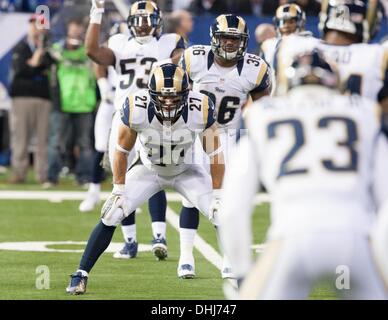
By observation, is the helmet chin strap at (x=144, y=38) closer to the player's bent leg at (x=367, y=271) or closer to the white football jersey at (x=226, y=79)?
the white football jersey at (x=226, y=79)

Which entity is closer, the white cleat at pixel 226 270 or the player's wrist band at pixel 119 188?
the player's wrist band at pixel 119 188

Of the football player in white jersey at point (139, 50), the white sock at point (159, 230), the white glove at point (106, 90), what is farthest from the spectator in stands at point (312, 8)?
the white sock at point (159, 230)

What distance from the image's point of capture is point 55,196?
40.9 feet

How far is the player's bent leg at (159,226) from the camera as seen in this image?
830 centimetres

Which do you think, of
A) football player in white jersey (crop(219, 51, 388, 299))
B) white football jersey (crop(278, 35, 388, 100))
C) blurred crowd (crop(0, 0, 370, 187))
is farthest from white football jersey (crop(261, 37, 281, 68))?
football player in white jersey (crop(219, 51, 388, 299))

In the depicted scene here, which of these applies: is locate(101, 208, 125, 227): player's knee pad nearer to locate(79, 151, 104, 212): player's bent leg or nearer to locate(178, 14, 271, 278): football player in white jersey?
locate(178, 14, 271, 278): football player in white jersey

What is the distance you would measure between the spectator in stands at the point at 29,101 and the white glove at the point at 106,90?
2.92 metres

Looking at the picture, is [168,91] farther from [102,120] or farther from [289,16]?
[102,120]

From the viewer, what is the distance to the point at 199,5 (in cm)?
1484

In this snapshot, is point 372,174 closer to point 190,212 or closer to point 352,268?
point 352,268

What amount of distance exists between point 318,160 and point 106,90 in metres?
6.22

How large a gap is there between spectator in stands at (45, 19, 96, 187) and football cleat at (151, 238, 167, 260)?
207 inches

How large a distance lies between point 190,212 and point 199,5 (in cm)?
739
